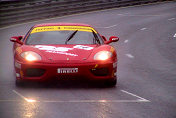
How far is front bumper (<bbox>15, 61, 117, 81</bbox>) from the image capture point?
933 centimetres

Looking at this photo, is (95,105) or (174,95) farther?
(174,95)

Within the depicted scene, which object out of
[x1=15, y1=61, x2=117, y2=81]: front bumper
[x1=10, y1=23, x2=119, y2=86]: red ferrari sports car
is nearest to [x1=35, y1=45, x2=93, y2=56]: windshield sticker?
[x1=10, y1=23, x2=119, y2=86]: red ferrari sports car

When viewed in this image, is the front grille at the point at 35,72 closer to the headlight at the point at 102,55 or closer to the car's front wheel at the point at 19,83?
the car's front wheel at the point at 19,83

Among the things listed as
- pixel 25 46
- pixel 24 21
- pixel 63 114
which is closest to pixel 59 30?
pixel 25 46

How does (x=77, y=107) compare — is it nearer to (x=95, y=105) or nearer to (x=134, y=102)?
(x=95, y=105)

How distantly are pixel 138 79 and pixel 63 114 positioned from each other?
4.12 meters

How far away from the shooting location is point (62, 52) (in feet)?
31.8

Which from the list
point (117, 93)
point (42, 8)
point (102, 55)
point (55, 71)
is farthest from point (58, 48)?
point (42, 8)

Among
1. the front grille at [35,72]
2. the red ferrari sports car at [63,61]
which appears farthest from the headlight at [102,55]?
the front grille at [35,72]

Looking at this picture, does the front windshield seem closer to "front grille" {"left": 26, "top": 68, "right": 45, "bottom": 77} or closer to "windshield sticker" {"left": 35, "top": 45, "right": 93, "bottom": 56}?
"windshield sticker" {"left": 35, "top": 45, "right": 93, "bottom": 56}

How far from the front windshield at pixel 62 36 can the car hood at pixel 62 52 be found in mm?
389

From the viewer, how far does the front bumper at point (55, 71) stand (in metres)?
9.33

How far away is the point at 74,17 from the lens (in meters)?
30.2

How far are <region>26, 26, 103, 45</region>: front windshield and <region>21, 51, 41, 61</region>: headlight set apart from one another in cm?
78
